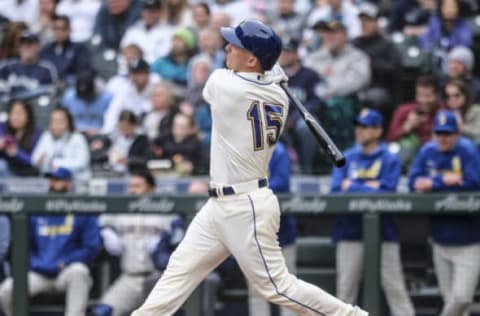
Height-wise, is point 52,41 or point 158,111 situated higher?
point 52,41

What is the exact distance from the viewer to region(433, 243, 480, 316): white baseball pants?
23.2 ft

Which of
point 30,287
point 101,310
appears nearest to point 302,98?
point 101,310

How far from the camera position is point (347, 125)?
8.87m

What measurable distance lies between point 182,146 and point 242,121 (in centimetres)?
310

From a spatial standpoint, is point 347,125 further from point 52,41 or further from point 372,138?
point 52,41

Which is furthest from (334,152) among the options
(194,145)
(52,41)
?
(52,41)

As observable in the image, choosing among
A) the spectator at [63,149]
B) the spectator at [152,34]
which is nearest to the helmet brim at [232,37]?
the spectator at [63,149]

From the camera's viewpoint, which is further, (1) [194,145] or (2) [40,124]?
(2) [40,124]

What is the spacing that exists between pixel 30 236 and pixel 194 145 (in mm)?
1745

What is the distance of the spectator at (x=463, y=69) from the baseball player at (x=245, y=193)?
3.58 metres

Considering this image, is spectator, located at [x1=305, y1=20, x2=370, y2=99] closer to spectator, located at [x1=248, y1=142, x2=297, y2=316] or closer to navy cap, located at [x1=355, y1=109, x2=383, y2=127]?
navy cap, located at [x1=355, y1=109, x2=383, y2=127]

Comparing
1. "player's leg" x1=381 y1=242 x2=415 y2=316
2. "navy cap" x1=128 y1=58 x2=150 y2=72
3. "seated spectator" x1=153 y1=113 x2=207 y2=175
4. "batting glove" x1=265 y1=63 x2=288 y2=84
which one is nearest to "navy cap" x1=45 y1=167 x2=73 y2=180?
"seated spectator" x1=153 y1=113 x2=207 y2=175

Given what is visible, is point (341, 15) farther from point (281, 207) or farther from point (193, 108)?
point (281, 207)

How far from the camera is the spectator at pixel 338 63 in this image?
927cm
